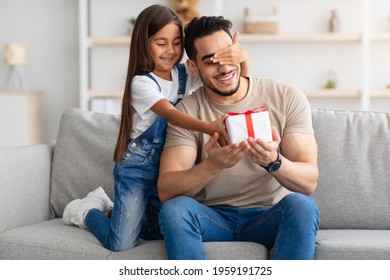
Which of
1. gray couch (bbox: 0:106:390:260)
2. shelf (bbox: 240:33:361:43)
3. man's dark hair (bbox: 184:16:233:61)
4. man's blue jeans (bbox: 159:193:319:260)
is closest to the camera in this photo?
man's blue jeans (bbox: 159:193:319:260)

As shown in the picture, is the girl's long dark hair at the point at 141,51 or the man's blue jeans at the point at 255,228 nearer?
the man's blue jeans at the point at 255,228

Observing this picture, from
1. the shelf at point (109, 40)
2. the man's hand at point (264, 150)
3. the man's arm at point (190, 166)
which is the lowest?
the man's arm at point (190, 166)

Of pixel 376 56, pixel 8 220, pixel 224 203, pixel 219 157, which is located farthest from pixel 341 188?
pixel 376 56

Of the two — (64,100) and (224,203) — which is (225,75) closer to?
(224,203)

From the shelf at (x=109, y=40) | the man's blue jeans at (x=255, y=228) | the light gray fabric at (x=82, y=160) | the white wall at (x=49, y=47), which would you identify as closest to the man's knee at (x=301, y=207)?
the man's blue jeans at (x=255, y=228)

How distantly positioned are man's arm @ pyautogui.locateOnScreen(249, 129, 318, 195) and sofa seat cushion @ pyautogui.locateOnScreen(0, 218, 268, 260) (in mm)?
230

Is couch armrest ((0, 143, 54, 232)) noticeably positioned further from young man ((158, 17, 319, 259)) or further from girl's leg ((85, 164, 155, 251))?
young man ((158, 17, 319, 259))

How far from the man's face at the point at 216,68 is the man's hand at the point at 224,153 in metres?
0.29

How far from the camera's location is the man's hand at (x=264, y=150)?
199 cm

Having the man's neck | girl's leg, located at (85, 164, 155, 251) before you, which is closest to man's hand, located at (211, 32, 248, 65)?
the man's neck

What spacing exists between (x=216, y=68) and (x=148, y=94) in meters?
0.24

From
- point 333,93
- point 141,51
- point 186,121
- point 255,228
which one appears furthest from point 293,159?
point 333,93

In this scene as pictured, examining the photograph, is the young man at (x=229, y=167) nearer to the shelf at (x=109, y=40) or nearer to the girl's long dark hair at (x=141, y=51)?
the girl's long dark hair at (x=141, y=51)

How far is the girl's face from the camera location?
93.0 inches
